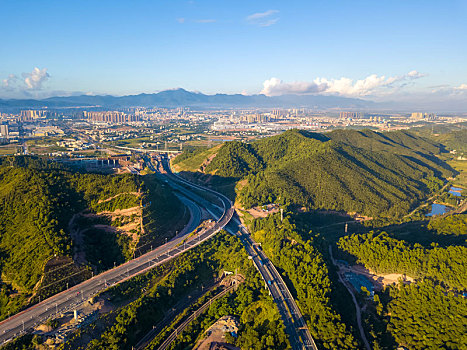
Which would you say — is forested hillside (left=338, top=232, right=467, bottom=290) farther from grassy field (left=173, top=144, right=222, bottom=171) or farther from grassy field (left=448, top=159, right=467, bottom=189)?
grassy field (left=448, top=159, right=467, bottom=189)

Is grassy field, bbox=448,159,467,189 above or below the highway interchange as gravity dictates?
above

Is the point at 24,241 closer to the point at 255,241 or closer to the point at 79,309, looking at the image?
the point at 79,309

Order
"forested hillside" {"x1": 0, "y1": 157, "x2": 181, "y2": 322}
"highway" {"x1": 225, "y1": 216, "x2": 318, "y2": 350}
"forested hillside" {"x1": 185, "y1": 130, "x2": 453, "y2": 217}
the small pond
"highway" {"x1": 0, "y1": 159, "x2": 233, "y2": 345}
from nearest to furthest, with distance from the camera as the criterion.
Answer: "highway" {"x1": 225, "y1": 216, "x2": 318, "y2": 350} → "highway" {"x1": 0, "y1": 159, "x2": 233, "y2": 345} → "forested hillside" {"x1": 0, "y1": 157, "x2": 181, "y2": 322} → "forested hillside" {"x1": 185, "y1": 130, "x2": 453, "y2": 217} → the small pond

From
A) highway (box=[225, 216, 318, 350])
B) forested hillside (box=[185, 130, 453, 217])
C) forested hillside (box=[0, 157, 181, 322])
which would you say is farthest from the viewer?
forested hillside (box=[185, 130, 453, 217])

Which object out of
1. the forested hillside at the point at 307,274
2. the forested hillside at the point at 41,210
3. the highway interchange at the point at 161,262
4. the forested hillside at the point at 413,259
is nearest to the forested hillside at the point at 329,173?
the highway interchange at the point at 161,262

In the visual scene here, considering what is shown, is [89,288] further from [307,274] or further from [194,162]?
[194,162]

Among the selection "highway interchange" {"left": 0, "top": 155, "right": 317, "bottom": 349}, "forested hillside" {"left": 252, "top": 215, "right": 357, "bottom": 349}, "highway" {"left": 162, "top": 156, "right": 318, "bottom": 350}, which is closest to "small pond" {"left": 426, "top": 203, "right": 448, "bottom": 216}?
"forested hillside" {"left": 252, "top": 215, "right": 357, "bottom": 349}

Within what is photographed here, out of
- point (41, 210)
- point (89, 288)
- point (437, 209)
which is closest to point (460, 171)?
point (437, 209)
